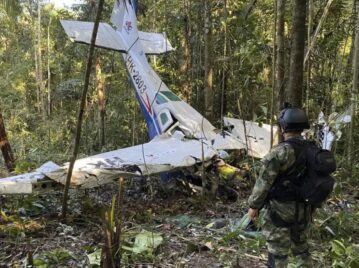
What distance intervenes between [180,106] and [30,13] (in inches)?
847

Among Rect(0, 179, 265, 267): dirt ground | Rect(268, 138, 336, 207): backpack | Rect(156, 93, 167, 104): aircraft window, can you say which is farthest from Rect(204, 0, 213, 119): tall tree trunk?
Rect(268, 138, 336, 207): backpack

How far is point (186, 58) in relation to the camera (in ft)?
51.1

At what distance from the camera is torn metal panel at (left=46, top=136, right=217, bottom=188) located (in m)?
6.63

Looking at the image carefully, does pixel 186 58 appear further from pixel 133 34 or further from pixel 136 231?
pixel 136 231

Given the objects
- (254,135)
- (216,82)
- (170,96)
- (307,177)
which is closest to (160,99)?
(170,96)

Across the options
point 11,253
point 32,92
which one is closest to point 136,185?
point 11,253

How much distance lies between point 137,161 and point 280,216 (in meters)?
4.14

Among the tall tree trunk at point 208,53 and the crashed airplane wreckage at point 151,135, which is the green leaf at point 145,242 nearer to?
the crashed airplane wreckage at point 151,135

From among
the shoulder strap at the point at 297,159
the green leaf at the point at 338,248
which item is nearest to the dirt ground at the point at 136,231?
the green leaf at the point at 338,248

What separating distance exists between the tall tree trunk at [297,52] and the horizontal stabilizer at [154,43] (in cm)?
699

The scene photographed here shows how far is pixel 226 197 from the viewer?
7.98 metres

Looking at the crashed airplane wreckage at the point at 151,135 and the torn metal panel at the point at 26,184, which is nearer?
the torn metal panel at the point at 26,184

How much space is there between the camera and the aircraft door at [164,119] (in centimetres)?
965

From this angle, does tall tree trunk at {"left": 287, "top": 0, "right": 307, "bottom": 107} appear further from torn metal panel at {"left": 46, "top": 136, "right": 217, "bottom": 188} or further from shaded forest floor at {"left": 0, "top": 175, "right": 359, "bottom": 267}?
torn metal panel at {"left": 46, "top": 136, "right": 217, "bottom": 188}
